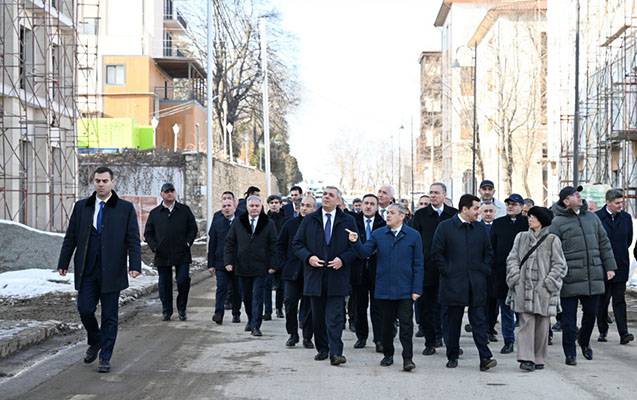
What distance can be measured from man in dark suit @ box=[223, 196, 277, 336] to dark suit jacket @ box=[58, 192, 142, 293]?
11.3 feet

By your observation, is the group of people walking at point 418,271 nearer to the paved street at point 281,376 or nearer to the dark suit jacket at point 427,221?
the dark suit jacket at point 427,221

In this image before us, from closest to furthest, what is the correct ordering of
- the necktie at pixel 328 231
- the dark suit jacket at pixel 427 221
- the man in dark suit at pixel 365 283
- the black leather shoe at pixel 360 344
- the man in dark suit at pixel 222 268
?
the necktie at pixel 328 231 → the man in dark suit at pixel 365 283 → the black leather shoe at pixel 360 344 → the dark suit jacket at pixel 427 221 → the man in dark suit at pixel 222 268

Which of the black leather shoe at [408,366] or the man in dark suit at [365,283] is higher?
the man in dark suit at [365,283]

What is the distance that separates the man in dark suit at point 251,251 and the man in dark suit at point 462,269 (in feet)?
11.2

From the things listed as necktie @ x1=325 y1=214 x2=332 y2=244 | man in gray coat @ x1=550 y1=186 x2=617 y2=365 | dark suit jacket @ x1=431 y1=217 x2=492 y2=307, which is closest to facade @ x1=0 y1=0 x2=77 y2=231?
necktie @ x1=325 y1=214 x2=332 y2=244

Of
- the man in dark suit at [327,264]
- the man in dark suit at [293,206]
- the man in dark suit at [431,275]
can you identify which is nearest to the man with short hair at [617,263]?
the man in dark suit at [431,275]

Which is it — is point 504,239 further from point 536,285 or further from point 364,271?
point 536,285

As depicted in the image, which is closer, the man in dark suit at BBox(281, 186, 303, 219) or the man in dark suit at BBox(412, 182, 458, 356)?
the man in dark suit at BBox(412, 182, 458, 356)

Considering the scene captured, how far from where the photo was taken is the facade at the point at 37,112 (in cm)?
3136

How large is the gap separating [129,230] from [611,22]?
34.3 m

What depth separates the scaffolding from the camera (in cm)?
3775

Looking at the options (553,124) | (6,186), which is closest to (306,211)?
(6,186)

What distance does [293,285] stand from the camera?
1334cm

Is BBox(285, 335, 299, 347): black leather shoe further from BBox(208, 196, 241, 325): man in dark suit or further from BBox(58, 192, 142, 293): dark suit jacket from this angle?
BBox(58, 192, 142, 293): dark suit jacket
